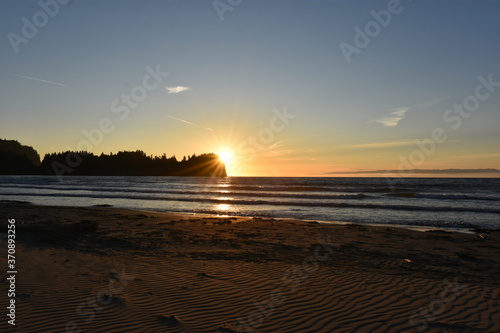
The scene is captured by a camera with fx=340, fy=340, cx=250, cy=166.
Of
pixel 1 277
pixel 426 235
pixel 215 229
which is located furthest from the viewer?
pixel 215 229

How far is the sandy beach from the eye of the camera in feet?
18.6

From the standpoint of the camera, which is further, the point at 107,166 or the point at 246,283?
the point at 107,166

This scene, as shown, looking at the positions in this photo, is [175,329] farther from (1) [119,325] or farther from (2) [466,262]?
(2) [466,262]

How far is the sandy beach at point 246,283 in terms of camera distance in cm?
567

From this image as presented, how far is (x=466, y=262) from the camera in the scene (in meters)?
10.1

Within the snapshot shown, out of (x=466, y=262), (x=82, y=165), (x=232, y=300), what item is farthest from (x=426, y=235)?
(x=82, y=165)

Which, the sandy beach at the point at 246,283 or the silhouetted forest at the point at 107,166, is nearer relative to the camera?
the sandy beach at the point at 246,283

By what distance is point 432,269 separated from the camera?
9234mm

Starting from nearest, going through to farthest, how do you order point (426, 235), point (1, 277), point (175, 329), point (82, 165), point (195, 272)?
1. point (175, 329)
2. point (1, 277)
3. point (195, 272)
4. point (426, 235)
5. point (82, 165)

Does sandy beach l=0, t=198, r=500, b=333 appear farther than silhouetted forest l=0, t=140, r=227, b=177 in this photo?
No

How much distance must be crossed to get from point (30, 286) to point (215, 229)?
9.36 m

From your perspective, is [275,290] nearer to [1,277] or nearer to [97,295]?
[97,295]

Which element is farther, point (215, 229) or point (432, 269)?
point (215, 229)

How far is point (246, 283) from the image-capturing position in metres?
7.68
